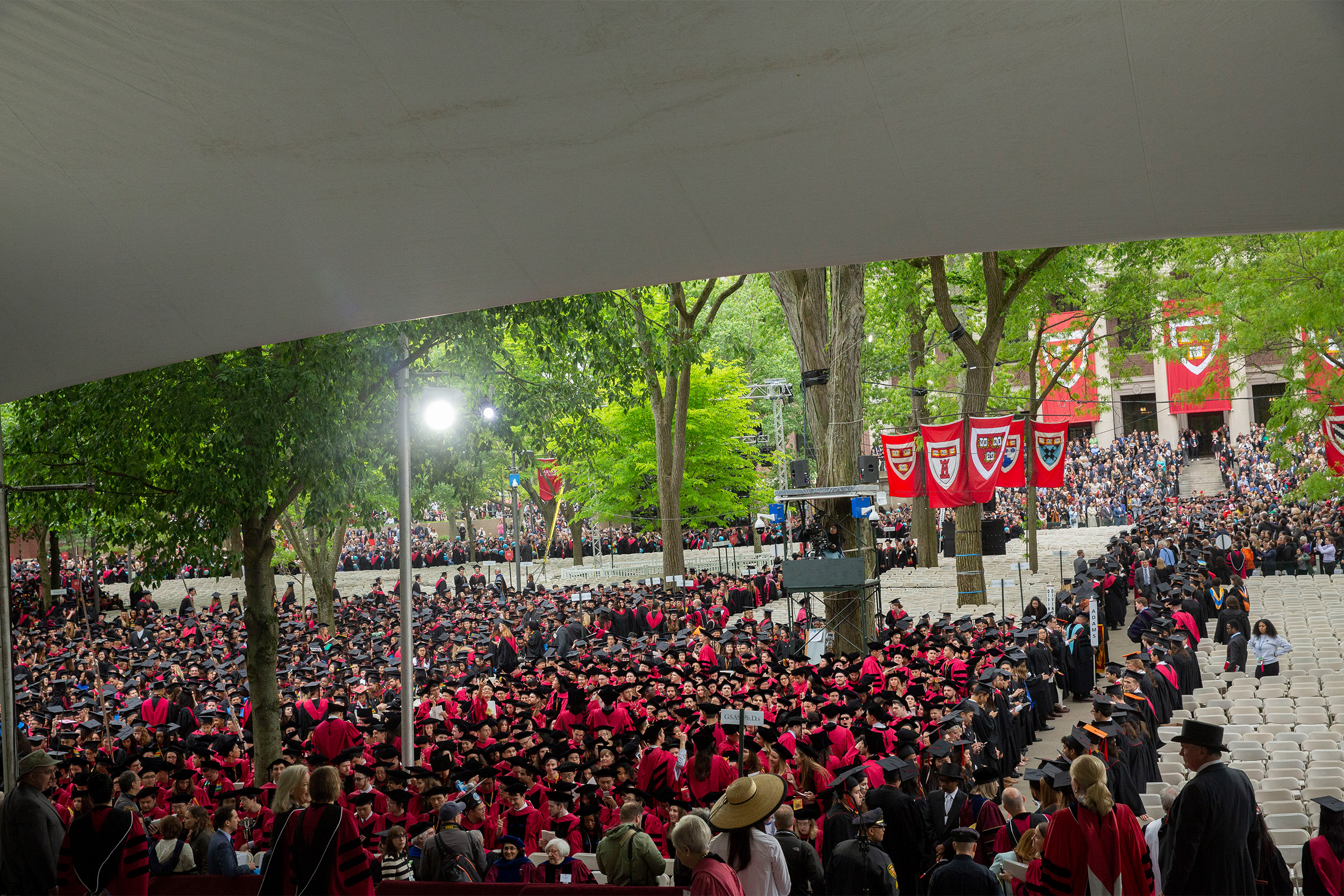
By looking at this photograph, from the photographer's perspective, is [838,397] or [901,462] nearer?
[838,397]

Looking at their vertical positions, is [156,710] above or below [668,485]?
below

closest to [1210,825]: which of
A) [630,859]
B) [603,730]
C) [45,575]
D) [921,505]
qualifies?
[630,859]

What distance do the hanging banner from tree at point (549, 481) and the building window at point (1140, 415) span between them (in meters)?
30.5

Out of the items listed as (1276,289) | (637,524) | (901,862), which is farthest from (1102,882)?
(637,524)

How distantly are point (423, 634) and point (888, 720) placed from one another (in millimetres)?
14587

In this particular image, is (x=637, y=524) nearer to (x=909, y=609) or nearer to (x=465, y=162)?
(x=909, y=609)

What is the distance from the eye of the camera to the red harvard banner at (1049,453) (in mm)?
18750

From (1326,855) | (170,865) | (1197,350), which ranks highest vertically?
(1197,350)

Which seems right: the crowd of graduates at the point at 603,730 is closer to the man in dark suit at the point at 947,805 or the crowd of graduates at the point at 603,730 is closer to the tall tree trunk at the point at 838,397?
the man in dark suit at the point at 947,805

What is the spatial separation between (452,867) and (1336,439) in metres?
17.8

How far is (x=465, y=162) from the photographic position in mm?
6926

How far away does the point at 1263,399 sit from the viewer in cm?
4988

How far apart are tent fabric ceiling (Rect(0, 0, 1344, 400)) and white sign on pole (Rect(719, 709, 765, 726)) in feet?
12.3

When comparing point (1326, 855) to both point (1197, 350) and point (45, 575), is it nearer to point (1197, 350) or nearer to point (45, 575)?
point (1197, 350)
